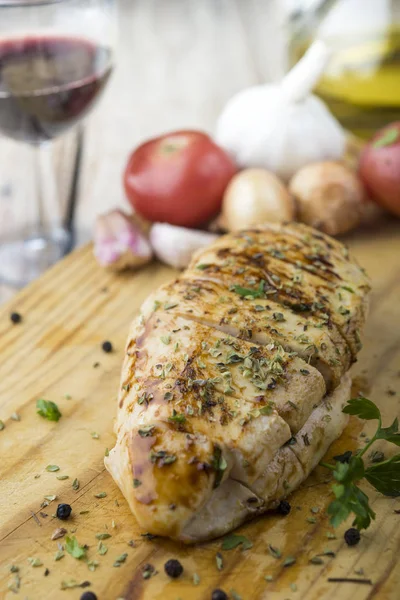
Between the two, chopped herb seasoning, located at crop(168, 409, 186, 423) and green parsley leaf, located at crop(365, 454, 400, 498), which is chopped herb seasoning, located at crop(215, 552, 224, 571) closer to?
chopped herb seasoning, located at crop(168, 409, 186, 423)

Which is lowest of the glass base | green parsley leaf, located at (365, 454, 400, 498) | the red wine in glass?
the glass base

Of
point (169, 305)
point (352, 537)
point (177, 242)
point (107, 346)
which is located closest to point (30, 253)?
point (177, 242)

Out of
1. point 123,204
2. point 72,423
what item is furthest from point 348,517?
point 123,204

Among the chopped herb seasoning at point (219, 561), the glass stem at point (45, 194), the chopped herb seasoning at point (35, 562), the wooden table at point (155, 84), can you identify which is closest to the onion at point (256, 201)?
the wooden table at point (155, 84)

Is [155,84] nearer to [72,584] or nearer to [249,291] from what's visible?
[249,291]

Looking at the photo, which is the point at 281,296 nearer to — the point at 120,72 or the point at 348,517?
the point at 348,517

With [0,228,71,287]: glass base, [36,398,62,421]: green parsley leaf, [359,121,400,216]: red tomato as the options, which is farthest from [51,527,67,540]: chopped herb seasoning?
[359,121,400,216]: red tomato

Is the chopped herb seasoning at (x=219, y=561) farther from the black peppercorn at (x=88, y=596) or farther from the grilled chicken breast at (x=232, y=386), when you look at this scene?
the black peppercorn at (x=88, y=596)
